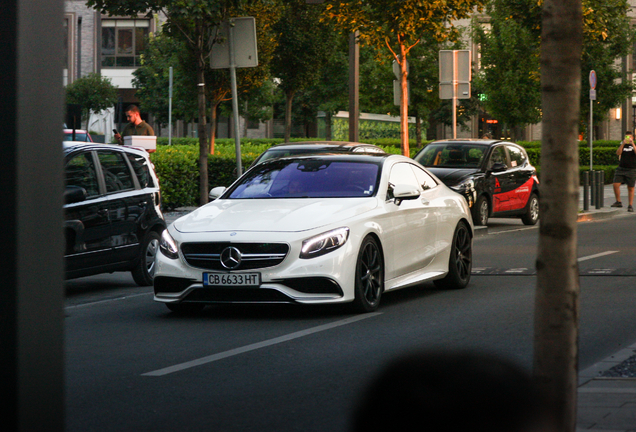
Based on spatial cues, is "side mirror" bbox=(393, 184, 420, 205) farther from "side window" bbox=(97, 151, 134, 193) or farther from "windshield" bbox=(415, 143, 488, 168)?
"windshield" bbox=(415, 143, 488, 168)

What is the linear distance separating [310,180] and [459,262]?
202 cm

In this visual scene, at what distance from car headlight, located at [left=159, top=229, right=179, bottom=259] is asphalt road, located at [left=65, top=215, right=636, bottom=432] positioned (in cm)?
56

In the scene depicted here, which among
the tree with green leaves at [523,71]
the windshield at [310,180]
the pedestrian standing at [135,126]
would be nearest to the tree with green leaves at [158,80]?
the tree with green leaves at [523,71]

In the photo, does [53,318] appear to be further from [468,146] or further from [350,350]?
[468,146]

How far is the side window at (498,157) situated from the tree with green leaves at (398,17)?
2.66 meters

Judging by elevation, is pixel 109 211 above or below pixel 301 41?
below

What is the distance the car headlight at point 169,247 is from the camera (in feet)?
30.6

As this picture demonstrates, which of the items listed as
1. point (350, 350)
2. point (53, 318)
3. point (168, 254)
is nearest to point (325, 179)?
point (168, 254)

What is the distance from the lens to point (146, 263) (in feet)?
40.4

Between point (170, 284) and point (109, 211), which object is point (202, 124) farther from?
point (170, 284)

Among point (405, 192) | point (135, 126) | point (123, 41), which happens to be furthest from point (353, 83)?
point (123, 41)

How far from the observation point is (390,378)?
7.13 ft

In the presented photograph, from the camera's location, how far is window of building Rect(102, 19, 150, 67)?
7488cm

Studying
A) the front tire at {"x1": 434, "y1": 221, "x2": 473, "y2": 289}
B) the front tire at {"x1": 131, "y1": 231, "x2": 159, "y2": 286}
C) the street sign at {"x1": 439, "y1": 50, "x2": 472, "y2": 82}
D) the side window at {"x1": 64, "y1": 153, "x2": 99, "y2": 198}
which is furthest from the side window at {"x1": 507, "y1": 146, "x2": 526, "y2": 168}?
the side window at {"x1": 64, "y1": 153, "x2": 99, "y2": 198}
